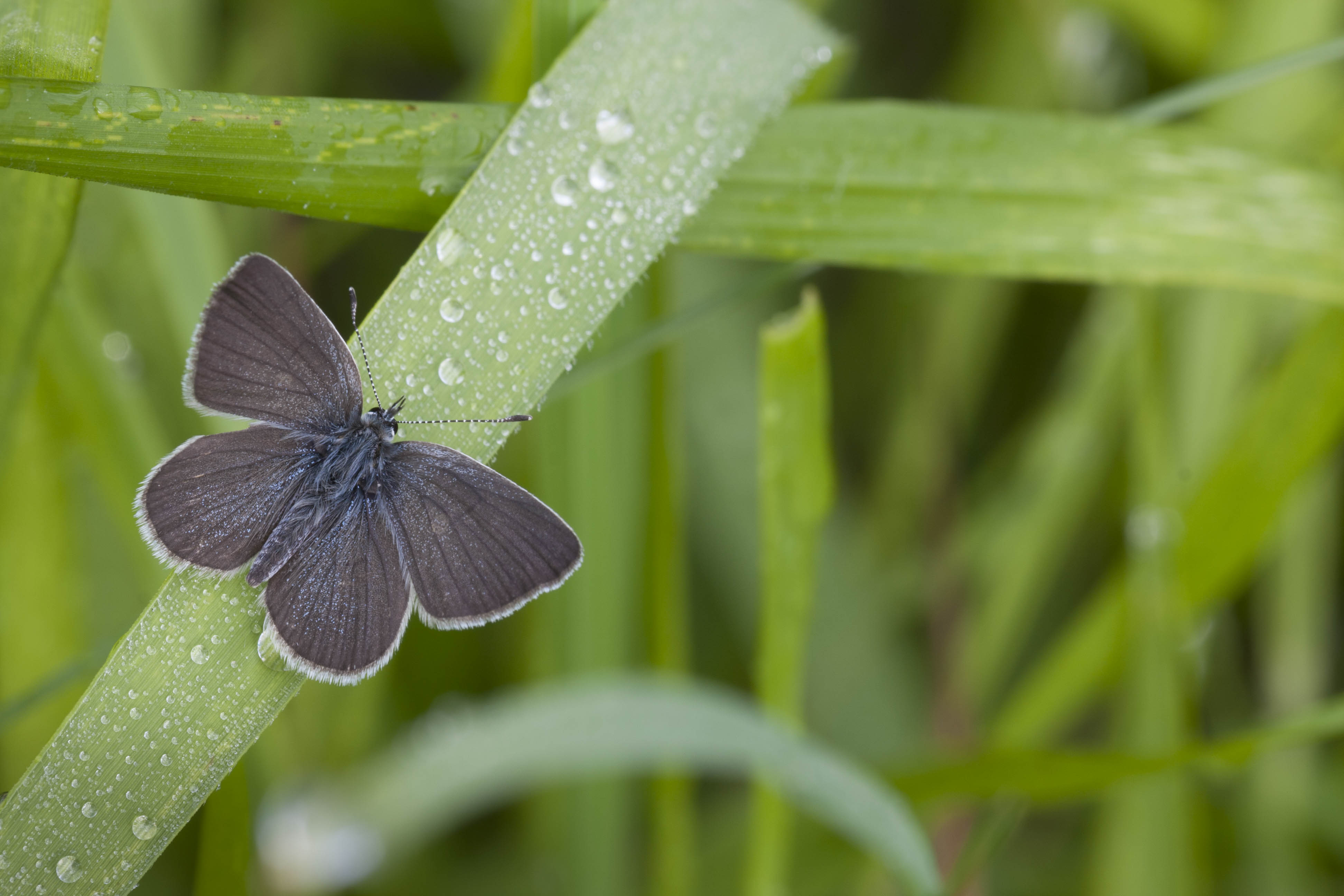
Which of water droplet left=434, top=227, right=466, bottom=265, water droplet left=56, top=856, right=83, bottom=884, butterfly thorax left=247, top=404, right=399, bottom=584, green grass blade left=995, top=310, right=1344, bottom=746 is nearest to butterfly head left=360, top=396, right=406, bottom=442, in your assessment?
butterfly thorax left=247, top=404, right=399, bottom=584

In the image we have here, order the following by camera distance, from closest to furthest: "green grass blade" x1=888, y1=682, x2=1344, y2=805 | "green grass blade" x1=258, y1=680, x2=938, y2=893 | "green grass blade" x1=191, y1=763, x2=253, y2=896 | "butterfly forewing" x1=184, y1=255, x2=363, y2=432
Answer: "green grass blade" x1=258, y1=680, x2=938, y2=893 → "butterfly forewing" x1=184, y1=255, x2=363, y2=432 → "green grass blade" x1=191, y1=763, x2=253, y2=896 → "green grass blade" x1=888, y1=682, x2=1344, y2=805

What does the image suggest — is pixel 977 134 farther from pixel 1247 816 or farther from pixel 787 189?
pixel 1247 816

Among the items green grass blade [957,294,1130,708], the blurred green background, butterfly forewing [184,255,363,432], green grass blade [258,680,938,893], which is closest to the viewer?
green grass blade [258,680,938,893]

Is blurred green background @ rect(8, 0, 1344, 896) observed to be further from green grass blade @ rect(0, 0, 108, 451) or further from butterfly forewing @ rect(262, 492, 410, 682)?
butterfly forewing @ rect(262, 492, 410, 682)

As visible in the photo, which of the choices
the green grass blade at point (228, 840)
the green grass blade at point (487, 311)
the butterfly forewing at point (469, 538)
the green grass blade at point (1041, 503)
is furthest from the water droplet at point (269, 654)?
the green grass blade at point (1041, 503)

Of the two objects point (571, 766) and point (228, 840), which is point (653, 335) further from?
point (228, 840)

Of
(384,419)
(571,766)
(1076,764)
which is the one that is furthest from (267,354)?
(1076,764)

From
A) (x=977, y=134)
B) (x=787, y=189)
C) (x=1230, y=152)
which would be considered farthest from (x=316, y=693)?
(x=1230, y=152)

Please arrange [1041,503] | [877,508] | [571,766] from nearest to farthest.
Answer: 1. [571,766]
2. [1041,503]
3. [877,508]
